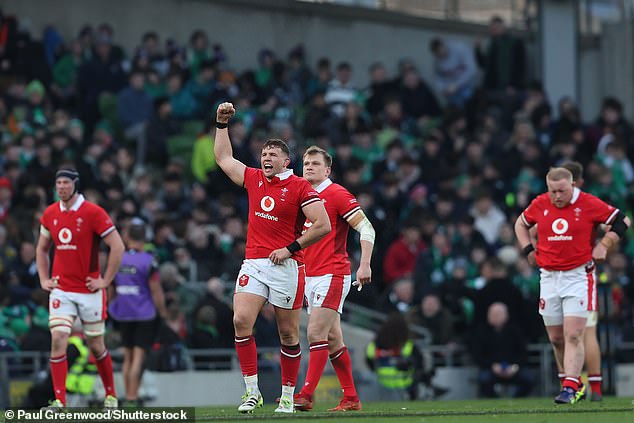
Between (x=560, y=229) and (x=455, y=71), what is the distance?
15.0 metres

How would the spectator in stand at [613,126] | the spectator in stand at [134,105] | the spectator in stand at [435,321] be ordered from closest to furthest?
the spectator in stand at [435,321] < the spectator in stand at [134,105] < the spectator in stand at [613,126]

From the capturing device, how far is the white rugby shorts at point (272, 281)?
13180mm

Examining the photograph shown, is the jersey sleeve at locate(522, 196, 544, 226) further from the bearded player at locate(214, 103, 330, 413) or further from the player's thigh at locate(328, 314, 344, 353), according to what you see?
the bearded player at locate(214, 103, 330, 413)

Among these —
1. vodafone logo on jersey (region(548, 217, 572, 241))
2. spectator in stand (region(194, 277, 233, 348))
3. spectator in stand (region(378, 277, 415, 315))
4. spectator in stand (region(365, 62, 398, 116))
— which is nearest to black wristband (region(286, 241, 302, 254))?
vodafone logo on jersey (region(548, 217, 572, 241))

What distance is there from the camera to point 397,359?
68.4 feet

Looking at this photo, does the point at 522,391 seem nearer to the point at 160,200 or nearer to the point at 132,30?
the point at 160,200

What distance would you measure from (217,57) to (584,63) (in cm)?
845

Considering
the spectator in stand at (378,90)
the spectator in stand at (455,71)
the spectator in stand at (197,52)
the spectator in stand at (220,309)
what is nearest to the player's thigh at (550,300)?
the spectator in stand at (220,309)

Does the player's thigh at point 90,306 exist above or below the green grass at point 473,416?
above

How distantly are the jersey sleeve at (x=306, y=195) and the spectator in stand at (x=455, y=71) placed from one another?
16545mm

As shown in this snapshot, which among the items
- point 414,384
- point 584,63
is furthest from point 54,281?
point 584,63

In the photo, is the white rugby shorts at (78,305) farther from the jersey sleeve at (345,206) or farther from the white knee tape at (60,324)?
the jersey sleeve at (345,206)

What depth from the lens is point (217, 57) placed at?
1079 inches

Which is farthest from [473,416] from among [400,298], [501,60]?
[501,60]
